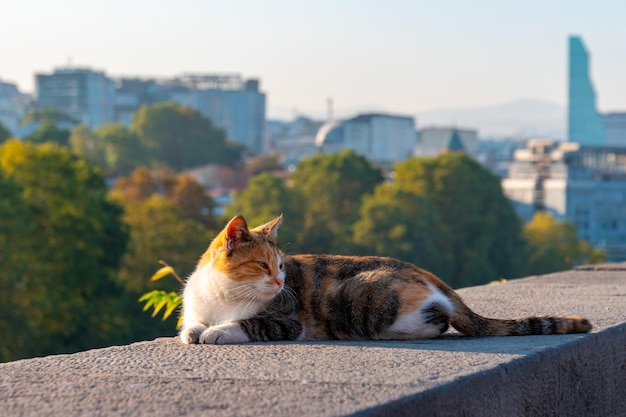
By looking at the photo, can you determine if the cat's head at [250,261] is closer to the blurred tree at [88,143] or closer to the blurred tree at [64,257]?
the blurred tree at [64,257]

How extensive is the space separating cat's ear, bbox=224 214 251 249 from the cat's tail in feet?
2.91

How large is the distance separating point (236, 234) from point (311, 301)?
43 cm

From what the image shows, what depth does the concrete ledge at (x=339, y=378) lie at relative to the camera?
14.1 feet

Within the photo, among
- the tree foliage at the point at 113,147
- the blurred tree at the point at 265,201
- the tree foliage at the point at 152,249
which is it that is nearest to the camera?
the tree foliage at the point at 152,249

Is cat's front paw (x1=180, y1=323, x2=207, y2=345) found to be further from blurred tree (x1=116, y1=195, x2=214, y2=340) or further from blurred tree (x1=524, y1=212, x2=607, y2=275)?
blurred tree (x1=524, y1=212, x2=607, y2=275)

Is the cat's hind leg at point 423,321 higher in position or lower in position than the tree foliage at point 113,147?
higher

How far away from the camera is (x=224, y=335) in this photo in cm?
608

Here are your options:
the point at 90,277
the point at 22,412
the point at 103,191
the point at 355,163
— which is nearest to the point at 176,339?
the point at 22,412

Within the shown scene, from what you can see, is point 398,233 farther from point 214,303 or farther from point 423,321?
point 423,321

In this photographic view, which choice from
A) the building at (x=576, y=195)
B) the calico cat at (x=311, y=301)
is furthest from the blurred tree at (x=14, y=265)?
the building at (x=576, y=195)

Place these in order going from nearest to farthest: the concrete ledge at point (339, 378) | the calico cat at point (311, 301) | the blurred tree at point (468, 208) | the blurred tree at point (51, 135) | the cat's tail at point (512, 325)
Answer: the concrete ledge at point (339, 378), the cat's tail at point (512, 325), the calico cat at point (311, 301), the blurred tree at point (468, 208), the blurred tree at point (51, 135)

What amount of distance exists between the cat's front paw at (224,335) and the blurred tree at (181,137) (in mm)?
165986

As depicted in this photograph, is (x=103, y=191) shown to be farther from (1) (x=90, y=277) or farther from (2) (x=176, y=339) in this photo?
(2) (x=176, y=339)

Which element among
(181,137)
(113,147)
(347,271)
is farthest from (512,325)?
(181,137)
